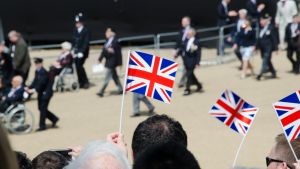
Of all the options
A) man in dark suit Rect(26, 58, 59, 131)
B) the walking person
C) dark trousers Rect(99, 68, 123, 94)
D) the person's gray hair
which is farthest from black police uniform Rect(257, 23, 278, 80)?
the person's gray hair

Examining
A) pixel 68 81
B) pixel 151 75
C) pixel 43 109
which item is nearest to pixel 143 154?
pixel 151 75

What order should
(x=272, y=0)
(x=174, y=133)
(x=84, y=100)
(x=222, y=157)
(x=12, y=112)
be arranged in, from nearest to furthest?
(x=174, y=133), (x=222, y=157), (x=12, y=112), (x=84, y=100), (x=272, y=0)

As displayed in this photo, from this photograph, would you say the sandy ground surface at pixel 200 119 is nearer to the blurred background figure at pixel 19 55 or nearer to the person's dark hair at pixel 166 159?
the blurred background figure at pixel 19 55

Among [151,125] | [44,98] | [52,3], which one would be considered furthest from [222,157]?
[52,3]

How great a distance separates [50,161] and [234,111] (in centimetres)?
219

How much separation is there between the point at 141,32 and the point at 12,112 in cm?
1017

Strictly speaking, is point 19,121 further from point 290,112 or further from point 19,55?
point 290,112

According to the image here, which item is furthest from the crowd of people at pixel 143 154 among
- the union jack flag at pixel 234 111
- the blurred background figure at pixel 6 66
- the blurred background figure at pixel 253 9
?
the blurred background figure at pixel 253 9

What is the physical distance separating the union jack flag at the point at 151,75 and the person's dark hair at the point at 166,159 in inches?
105

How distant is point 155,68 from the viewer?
4922 mm

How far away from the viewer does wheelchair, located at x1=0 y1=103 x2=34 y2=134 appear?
437 inches

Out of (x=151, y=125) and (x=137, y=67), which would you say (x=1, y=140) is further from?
(x=137, y=67)

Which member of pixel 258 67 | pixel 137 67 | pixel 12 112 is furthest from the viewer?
pixel 258 67

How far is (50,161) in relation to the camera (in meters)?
3.62
